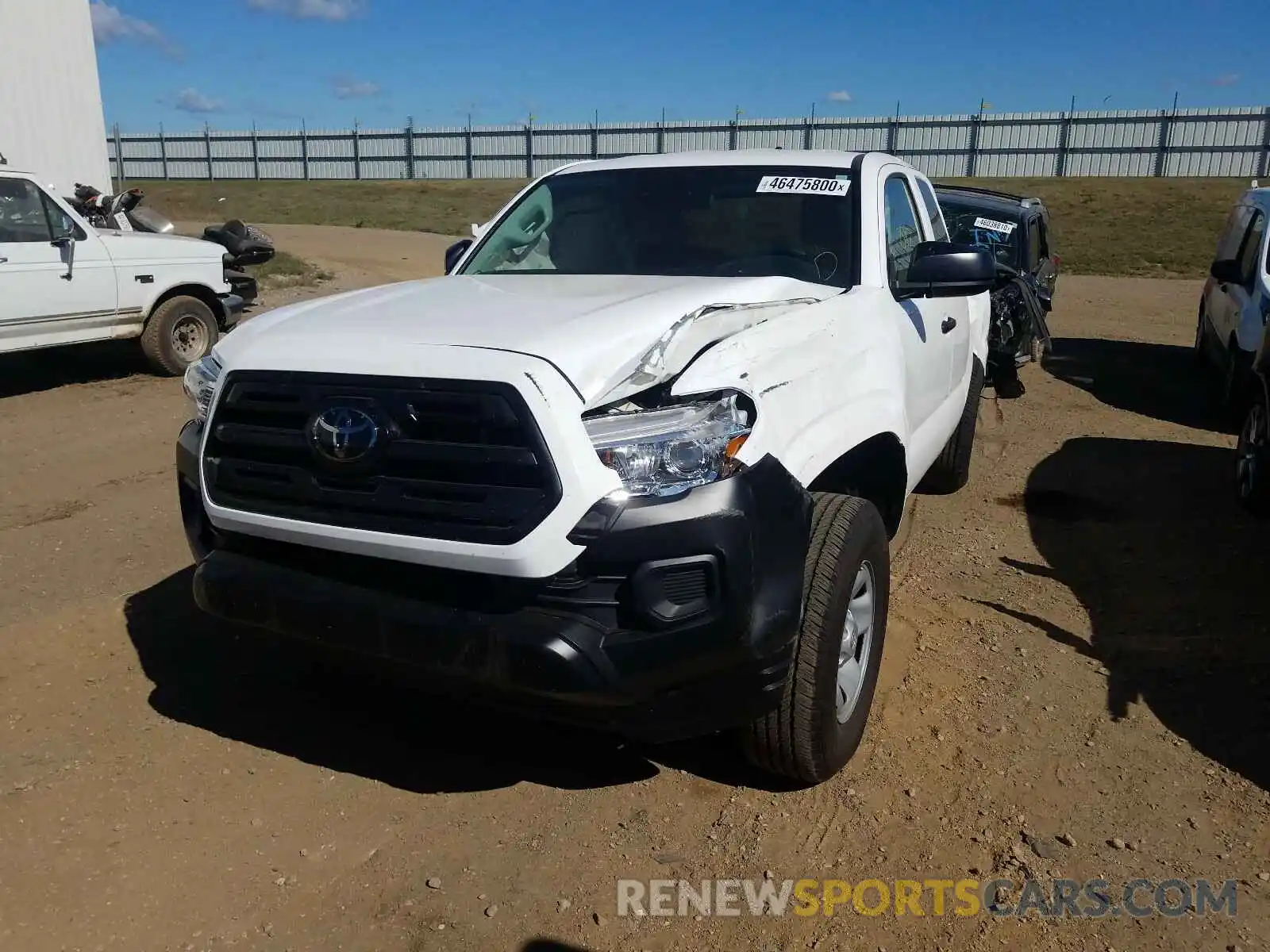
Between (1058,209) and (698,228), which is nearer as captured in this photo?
(698,228)

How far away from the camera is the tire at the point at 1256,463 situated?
568 centimetres

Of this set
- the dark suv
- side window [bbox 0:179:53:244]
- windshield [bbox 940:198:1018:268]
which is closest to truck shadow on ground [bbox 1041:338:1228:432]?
the dark suv

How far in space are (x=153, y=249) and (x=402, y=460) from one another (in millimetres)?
7939

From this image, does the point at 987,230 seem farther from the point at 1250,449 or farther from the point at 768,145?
the point at 768,145

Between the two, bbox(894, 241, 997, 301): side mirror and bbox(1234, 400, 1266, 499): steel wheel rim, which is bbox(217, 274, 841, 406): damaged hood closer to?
bbox(894, 241, 997, 301): side mirror

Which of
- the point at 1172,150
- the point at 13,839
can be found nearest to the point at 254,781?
the point at 13,839

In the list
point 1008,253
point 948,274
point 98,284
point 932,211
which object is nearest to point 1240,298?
point 1008,253

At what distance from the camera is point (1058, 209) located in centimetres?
2806

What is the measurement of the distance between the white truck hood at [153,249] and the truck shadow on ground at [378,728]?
20.6 feet

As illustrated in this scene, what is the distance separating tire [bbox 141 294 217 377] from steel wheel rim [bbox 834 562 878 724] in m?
7.81

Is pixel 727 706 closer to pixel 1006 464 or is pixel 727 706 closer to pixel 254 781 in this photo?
pixel 254 781

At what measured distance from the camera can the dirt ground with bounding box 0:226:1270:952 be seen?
268cm

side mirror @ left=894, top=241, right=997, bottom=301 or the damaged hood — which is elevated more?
side mirror @ left=894, top=241, right=997, bottom=301

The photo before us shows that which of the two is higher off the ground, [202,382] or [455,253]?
[455,253]
